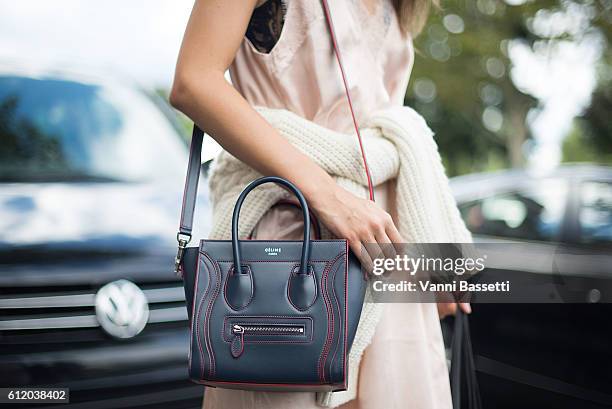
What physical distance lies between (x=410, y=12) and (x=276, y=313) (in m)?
0.63

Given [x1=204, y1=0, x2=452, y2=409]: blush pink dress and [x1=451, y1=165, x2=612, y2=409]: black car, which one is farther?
[x1=451, y1=165, x2=612, y2=409]: black car

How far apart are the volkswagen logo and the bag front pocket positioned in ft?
3.74

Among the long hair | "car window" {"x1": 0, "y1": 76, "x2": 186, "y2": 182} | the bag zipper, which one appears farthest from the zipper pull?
"car window" {"x1": 0, "y1": 76, "x2": 186, "y2": 182}

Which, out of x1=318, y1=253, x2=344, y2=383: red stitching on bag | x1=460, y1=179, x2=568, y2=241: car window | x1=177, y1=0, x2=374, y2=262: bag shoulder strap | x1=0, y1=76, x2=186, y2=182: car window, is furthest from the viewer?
x1=460, y1=179, x2=568, y2=241: car window

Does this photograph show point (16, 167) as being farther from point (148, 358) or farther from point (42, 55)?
point (148, 358)

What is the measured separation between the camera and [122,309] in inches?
82.1

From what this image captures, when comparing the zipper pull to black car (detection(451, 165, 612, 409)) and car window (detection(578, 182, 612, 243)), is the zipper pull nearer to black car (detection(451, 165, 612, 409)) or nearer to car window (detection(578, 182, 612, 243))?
black car (detection(451, 165, 612, 409))

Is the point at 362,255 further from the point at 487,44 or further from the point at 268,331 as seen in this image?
the point at 487,44

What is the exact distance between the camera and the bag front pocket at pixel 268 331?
101 cm

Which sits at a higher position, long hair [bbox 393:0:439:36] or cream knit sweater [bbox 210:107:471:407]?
long hair [bbox 393:0:439:36]

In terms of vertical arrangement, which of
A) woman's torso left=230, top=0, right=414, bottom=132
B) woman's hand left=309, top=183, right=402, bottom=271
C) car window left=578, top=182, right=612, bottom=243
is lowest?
woman's hand left=309, top=183, right=402, bottom=271

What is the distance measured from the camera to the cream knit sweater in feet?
3.67

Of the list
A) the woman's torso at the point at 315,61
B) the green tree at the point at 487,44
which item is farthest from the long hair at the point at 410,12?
the green tree at the point at 487,44

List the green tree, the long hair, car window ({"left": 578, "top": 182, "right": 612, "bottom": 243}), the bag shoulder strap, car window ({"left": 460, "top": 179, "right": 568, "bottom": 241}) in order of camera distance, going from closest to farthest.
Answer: the bag shoulder strap < the long hair < car window ({"left": 578, "top": 182, "right": 612, "bottom": 243}) < car window ({"left": 460, "top": 179, "right": 568, "bottom": 241}) < the green tree
